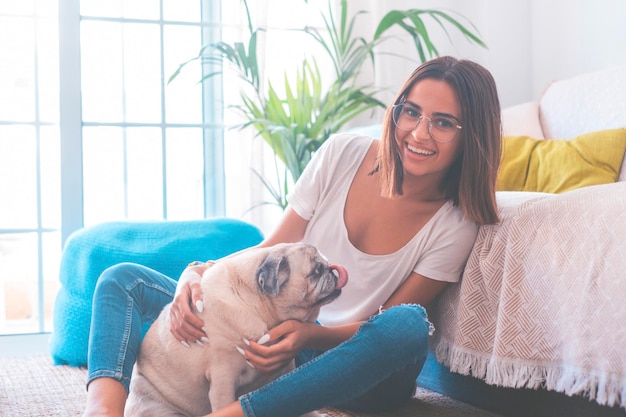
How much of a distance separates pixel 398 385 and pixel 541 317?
410 mm

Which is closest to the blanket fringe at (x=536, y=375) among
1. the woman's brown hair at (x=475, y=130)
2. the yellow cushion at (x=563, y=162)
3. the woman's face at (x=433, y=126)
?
the woman's brown hair at (x=475, y=130)

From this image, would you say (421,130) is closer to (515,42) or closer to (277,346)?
(277,346)

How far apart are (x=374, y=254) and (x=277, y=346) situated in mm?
461

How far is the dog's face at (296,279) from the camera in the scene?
1.52 meters

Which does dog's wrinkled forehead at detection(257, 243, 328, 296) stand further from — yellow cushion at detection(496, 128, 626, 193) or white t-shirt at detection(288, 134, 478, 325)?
yellow cushion at detection(496, 128, 626, 193)

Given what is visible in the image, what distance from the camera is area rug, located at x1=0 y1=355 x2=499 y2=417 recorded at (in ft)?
6.43

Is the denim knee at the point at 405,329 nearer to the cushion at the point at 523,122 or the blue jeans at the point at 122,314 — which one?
the blue jeans at the point at 122,314

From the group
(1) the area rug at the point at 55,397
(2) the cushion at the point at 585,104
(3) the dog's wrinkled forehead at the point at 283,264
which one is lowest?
Result: (1) the area rug at the point at 55,397

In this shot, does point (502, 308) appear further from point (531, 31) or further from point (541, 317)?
point (531, 31)

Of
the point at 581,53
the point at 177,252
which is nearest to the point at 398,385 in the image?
the point at 177,252

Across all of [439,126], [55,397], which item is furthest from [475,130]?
[55,397]

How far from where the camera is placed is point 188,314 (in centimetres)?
154

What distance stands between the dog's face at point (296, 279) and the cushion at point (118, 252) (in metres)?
1.30

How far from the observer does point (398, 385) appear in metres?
1.83
